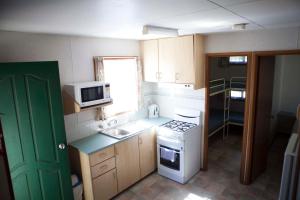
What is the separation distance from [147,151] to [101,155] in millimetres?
976

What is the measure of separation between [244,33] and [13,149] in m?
3.27

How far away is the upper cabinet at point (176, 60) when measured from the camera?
3.19m

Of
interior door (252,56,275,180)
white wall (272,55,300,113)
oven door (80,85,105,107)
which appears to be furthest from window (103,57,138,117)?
white wall (272,55,300,113)

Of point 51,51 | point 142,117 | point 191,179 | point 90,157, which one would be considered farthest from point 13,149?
point 191,179

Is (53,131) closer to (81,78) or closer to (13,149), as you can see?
(13,149)

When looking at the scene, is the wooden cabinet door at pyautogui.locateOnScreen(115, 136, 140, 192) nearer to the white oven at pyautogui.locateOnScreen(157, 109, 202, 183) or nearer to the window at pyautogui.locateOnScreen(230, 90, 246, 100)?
the white oven at pyautogui.locateOnScreen(157, 109, 202, 183)

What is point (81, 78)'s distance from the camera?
306 centimetres

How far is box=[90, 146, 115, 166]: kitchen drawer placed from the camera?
2.72 m

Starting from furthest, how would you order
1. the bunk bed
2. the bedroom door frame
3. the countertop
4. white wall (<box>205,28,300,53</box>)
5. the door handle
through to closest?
the bunk bed → the bedroom door frame → the countertop → white wall (<box>205,28,300,53</box>) → the door handle

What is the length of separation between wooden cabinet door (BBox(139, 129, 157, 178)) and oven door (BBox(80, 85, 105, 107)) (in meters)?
0.92

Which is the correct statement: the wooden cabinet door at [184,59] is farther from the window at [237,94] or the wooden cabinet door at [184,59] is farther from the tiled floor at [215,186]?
the window at [237,94]

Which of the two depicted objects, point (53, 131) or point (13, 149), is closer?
point (13, 149)

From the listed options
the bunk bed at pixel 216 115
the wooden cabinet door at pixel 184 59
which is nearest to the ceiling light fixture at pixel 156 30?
the wooden cabinet door at pixel 184 59

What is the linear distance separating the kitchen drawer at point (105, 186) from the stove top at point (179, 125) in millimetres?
1159
